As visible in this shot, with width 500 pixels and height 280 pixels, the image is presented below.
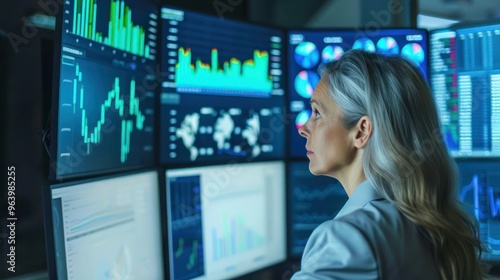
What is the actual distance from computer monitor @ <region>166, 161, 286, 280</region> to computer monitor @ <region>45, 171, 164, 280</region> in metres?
0.08

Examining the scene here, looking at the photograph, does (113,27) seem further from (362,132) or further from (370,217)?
(370,217)

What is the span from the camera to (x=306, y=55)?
2.25 m

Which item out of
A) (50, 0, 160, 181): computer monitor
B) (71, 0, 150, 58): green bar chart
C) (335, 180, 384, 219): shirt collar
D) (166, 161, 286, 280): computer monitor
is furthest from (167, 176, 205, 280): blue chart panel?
(335, 180, 384, 219): shirt collar

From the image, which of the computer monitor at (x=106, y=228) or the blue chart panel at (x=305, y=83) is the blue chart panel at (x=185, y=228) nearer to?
the computer monitor at (x=106, y=228)

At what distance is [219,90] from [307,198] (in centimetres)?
59

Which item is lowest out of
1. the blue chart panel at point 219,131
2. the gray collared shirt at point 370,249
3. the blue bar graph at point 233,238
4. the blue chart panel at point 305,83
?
the blue bar graph at point 233,238

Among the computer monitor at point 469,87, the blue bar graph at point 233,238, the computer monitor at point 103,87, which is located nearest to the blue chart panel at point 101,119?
the computer monitor at point 103,87

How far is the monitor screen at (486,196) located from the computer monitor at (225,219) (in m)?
0.71

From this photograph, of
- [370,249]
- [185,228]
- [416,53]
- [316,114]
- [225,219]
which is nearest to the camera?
[370,249]

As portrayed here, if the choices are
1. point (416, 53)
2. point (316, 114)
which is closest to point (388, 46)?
point (416, 53)

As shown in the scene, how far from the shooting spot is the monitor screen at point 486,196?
2.10m

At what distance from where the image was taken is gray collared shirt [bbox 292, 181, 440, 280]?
3.51 ft

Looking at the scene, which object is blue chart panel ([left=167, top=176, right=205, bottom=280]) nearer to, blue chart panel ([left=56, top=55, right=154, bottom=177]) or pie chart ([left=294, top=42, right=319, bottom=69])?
blue chart panel ([left=56, top=55, right=154, bottom=177])

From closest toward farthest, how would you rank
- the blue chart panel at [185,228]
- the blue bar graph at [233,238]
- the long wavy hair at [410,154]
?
the long wavy hair at [410,154]
the blue chart panel at [185,228]
the blue bar graph at [233,238]
